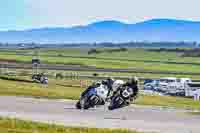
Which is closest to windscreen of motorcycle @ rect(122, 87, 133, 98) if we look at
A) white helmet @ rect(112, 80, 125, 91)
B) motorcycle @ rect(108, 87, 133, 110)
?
motorcycle @ rect(108, 87, 133, 110)

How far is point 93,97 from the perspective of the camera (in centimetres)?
3167

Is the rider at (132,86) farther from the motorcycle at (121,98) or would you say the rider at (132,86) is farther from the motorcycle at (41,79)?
the motorcycle at (41,79)

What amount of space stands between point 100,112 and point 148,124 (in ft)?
15.5

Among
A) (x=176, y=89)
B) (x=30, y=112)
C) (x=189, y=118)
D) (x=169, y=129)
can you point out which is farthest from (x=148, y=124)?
(x=176, y=89)

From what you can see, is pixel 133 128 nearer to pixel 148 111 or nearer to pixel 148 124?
pixel 148 124

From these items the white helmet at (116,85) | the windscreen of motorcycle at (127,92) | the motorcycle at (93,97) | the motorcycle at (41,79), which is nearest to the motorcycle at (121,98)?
the windscreen of motorcycle at (127,92)

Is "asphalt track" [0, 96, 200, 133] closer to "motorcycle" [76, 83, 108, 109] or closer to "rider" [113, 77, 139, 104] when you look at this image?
"motorcycle" [76, 83, 108, 109]

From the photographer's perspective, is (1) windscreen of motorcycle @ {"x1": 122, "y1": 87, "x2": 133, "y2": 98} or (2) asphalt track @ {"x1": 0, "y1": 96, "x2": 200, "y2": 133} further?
(1) windscreen of motorcycle @ {"x1": 122, "y1": 87, "x2": 133, "y2": 98}

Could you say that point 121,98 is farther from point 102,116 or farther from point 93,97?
point 102,116

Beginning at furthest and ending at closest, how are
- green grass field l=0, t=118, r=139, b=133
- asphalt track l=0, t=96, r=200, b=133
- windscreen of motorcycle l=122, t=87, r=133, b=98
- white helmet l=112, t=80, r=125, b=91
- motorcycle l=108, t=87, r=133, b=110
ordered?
1. windscreen of motorcycle l=122, t=87, r=133, b=98
2. white helmet l=112, t=80, r=125, b=91
3. motorcycle l=108, t=87, r=133, b=110
4. asphalt track l=0, t=96, r=200, b=133
5. green grass field l=0, t=118, r=139, b=133

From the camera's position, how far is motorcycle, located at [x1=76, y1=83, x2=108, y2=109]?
1238 inches

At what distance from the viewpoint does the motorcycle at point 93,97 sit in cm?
3145

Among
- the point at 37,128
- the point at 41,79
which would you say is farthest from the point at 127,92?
the point at 41,79

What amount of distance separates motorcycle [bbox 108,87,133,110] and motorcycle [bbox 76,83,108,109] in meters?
0.51
